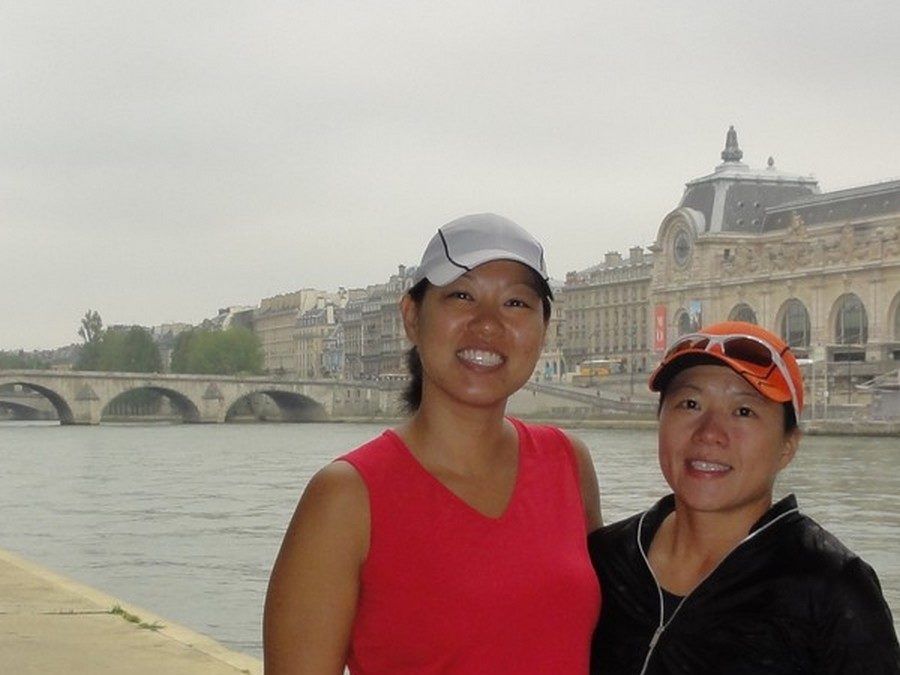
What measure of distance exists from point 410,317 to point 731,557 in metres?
0.47

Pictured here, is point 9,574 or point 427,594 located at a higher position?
point 427,594

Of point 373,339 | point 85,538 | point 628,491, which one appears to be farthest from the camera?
point 373,339

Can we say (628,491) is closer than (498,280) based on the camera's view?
No

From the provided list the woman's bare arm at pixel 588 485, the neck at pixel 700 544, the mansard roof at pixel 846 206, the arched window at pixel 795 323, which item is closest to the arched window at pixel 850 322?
the arched window at pixel 795 323

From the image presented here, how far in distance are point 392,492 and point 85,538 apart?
490 inches

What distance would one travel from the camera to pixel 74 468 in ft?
89.4

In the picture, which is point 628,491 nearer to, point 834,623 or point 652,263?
point 834,623

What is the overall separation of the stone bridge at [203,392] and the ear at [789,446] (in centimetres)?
5460

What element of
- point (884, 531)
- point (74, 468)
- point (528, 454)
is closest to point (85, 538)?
point (884, 531)

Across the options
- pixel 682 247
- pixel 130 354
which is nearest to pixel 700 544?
pixel 682 247

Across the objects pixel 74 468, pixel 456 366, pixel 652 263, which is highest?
pixel 652 263

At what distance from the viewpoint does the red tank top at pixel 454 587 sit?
1.67 m

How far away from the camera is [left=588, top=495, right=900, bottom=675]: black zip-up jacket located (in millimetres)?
1629

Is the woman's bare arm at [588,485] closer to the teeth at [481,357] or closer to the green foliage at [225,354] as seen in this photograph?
the teeth at [481,357]
